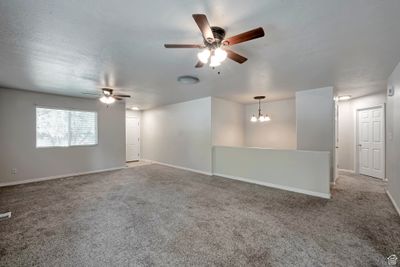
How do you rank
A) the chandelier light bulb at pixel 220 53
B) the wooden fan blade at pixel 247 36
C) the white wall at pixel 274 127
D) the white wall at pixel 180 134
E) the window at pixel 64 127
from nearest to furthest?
the wooden fan blade at pixel 247 36 → the chandelier light bulb at pixel 220 53 → the window at pixel 64 127 → the white wall at pixel 180 134 → the white wall at pixel 274 127

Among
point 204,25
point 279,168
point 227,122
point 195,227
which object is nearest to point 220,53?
point 204,25

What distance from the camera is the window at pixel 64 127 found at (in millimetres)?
4957

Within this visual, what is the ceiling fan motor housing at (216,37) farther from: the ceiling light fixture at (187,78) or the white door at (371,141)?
the white door at (371,141)

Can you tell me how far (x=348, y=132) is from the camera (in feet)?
19.0

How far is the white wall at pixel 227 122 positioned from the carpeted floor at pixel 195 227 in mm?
2051

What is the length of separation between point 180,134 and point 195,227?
170 inches

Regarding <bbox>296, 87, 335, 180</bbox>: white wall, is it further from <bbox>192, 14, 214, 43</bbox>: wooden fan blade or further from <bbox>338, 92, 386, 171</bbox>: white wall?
<bbox>192, 14, 214, 43</bbox>: wooden fan blade

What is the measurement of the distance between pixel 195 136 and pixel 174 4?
460 centimetres

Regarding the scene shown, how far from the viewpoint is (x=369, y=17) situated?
175cm

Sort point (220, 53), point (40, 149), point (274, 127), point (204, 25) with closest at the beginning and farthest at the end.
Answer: point (204, 25), point (220, 53), point (40, 149), point (274, 127)

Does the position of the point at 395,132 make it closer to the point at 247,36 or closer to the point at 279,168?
the point at 279,168

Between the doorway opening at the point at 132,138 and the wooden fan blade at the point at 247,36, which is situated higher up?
the wooden fan blade at the point at 247,36

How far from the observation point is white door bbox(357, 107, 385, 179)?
16.3 ft

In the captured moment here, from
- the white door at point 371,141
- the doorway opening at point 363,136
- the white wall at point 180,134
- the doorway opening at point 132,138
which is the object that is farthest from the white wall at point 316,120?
the doorway opening at point 132,138
